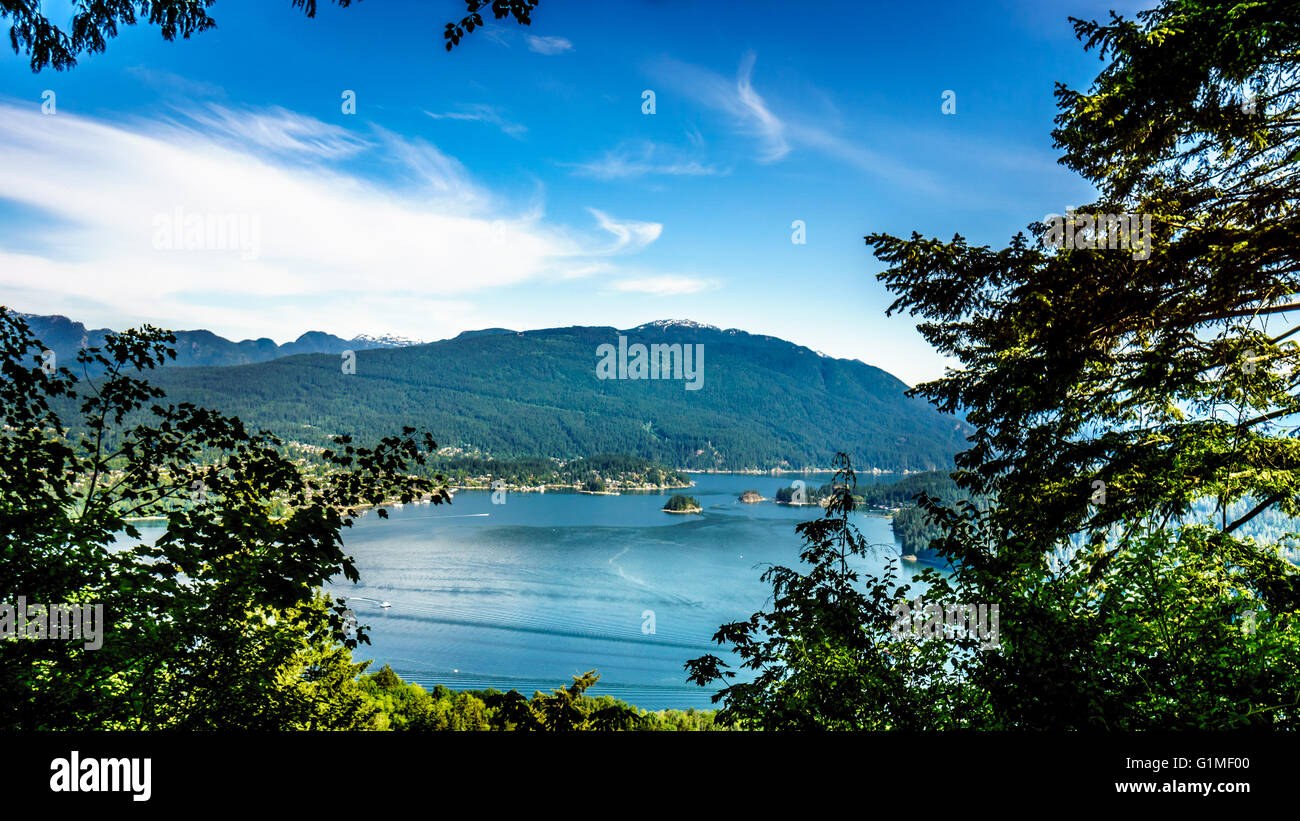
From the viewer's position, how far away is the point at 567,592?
5628cm

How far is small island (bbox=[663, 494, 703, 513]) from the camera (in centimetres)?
9700

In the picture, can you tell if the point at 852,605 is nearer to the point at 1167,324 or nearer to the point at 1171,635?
the point at 1171,635

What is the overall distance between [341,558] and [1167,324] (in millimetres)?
6502

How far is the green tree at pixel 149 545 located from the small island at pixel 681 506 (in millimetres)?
93422

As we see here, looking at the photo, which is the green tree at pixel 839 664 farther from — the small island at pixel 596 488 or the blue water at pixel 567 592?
the small island at pixel 596 488

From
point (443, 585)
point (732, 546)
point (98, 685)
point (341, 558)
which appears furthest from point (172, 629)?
point (732, 546)

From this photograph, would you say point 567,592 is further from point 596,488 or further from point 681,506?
point 596,488

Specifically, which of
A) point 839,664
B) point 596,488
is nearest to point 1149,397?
point 839,664

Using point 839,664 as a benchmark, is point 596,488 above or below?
below

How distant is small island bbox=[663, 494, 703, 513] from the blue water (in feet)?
5.93

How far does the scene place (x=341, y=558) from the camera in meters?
4.10

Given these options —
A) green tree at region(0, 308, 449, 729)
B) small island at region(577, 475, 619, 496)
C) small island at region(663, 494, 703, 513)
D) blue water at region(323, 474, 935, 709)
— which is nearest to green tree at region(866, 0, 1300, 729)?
green tree at region(0, 308, 449, 729)

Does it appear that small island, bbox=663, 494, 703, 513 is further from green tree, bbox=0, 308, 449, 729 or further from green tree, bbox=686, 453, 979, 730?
green tree, bbox=0, 308, 449, 729

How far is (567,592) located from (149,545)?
179 ft
